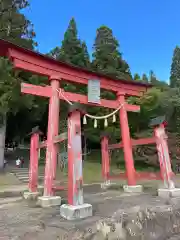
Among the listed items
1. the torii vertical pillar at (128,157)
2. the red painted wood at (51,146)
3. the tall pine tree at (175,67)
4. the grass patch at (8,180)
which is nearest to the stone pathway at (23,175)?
the grass patch at (8,180)

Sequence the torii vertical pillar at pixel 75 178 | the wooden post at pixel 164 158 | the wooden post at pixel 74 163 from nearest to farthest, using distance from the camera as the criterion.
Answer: the torii vertical pillar at pixel 75 178
the wooden post at pixel 74 163
the wooden post at pixel 164 158

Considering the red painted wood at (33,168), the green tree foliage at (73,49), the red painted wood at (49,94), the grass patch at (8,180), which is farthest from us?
the green tree foliage at (73,49)

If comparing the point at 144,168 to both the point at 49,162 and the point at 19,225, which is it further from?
the point at 19,225

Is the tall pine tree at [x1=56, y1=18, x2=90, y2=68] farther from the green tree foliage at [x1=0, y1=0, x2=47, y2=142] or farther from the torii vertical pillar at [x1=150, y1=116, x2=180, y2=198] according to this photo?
the torii vertical pillar at [x1=150, y1=116, x2=180, y2=198]

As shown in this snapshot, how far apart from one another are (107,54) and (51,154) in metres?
23.2

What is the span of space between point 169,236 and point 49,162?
335cm

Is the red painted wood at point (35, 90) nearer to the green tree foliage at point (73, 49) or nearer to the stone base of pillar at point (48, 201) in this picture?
the stone base of pillar at point (48, 201)

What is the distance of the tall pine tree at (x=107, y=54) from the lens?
86.8ft

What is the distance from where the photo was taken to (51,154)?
5.88m

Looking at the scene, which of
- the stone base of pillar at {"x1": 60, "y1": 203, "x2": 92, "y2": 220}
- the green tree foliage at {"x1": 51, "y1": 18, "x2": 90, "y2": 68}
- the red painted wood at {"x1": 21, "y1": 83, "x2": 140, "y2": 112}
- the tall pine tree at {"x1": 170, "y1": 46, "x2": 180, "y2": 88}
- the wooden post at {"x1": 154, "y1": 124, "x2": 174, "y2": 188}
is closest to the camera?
the stone base of pillar at {"x1": 60, "y1": 203, "x2": 92, "y2": 220}

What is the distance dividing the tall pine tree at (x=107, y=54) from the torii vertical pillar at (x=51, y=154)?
762 inches

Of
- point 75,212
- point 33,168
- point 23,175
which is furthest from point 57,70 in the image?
point 23,175

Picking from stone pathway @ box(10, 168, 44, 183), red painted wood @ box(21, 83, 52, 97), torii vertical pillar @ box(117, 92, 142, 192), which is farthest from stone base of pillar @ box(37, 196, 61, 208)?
stone pathway @ box(10, 168, 44, 183)

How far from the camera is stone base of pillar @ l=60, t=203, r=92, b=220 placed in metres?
4.14
